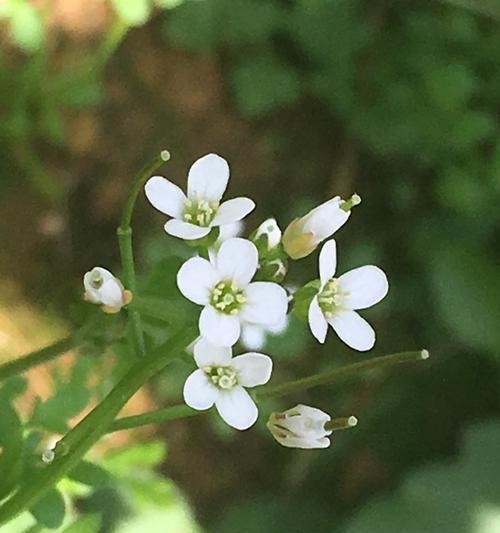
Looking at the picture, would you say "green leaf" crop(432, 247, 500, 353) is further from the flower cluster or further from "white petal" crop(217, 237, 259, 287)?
"white petal" crop(217, 237, 259, 287)

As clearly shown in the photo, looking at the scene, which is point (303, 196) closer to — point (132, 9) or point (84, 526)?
point (132, 9)

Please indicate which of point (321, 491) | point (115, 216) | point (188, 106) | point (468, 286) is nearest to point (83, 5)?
point (188, 106)

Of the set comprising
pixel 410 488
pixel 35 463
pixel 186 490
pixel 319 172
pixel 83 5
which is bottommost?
pixel 35 463

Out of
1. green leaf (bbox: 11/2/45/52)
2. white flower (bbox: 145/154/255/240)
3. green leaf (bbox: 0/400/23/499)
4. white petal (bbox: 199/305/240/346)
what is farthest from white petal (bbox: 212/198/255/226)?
green leaf (bbox: 11/2/45/52)

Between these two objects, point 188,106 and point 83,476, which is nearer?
point 83,476

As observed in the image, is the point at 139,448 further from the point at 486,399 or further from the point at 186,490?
the point at 486,399

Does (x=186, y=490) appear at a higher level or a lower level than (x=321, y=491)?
lower
